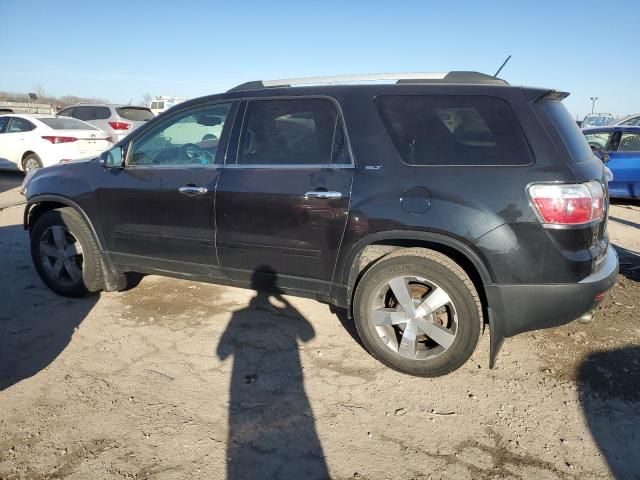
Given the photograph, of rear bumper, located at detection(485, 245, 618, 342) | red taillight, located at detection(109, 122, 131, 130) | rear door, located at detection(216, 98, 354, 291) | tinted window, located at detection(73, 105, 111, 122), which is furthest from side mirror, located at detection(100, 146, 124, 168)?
tinted window, located at detection(73, 105, 111, 122)

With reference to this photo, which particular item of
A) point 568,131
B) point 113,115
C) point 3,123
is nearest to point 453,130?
point 568,131

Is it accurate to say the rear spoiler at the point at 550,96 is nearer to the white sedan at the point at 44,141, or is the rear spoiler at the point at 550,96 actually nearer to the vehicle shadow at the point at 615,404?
the vehicle shadow at the point at 615,404

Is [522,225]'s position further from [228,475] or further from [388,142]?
[228,475]

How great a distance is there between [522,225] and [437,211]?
0.47 meters

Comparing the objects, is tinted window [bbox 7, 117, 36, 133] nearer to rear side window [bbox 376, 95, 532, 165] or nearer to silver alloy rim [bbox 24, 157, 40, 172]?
silver alloy rim [bbox 24, 157, 40, 172]

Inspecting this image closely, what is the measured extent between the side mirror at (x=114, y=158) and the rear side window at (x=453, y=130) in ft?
7.16

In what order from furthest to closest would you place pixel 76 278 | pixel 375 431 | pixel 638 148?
pixel 638 148
pixel 76 278
pixel 375 431

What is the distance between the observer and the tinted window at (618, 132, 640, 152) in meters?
8.74

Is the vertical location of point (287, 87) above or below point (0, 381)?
above

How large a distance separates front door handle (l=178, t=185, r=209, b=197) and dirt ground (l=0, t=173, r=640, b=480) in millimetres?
1081

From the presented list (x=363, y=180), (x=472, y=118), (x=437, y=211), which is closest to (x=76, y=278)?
(x=363, y=180)

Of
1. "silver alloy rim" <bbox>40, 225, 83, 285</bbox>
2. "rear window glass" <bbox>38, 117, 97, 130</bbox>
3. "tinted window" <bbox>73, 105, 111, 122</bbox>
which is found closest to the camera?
"silver alloy rim" <bbox>40, 225, 83, 285</bbox>

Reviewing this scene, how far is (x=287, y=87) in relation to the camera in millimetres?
3381

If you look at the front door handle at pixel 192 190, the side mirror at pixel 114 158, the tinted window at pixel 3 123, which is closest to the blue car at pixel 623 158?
the front door handle at pixel 192 190
